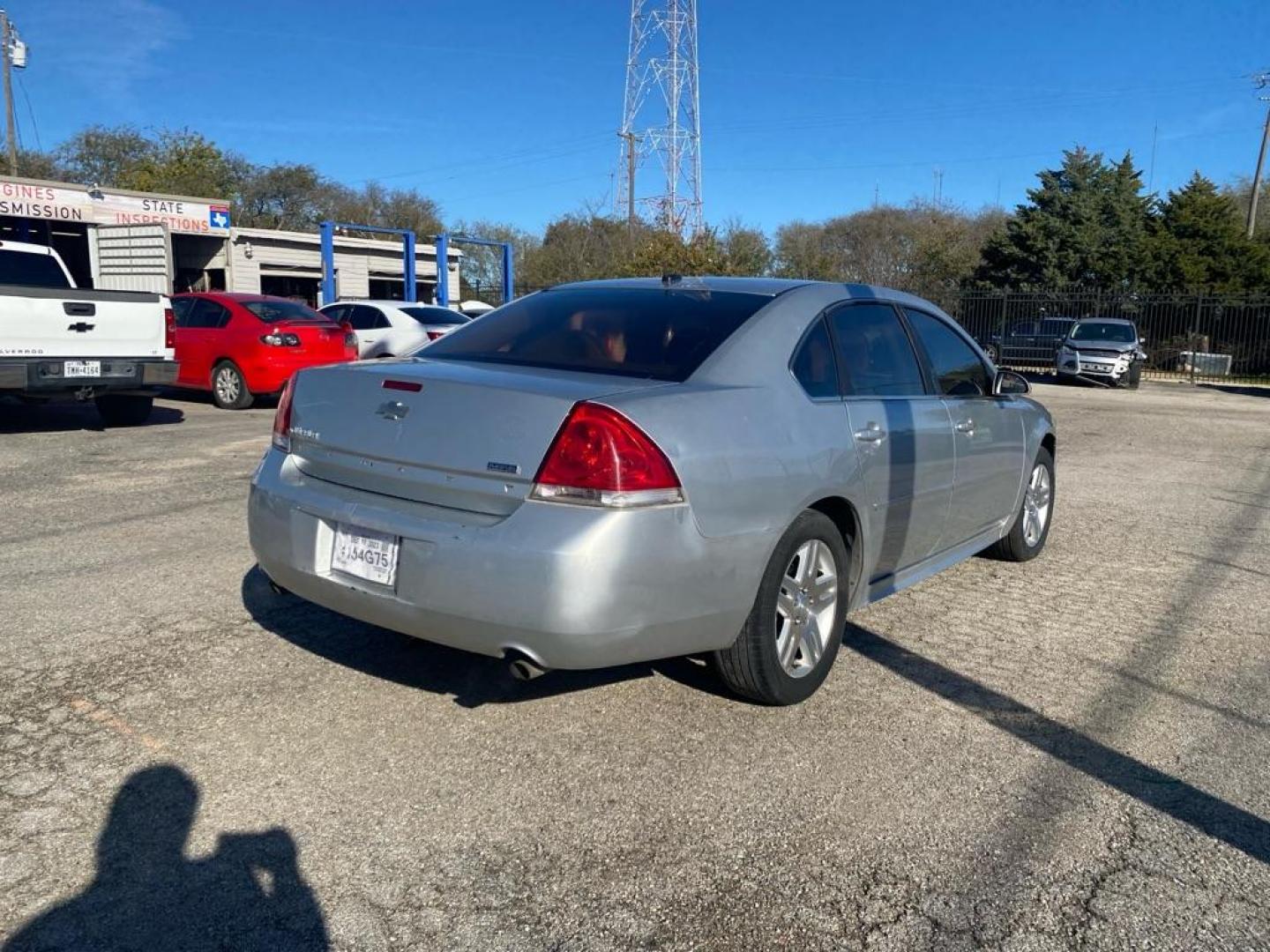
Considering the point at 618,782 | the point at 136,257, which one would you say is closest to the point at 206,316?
the point at 136,257

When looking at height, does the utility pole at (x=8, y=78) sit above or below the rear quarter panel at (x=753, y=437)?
above

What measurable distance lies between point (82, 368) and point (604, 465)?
8.34 meters

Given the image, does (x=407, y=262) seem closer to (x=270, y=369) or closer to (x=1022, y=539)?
(x=270, y=369)

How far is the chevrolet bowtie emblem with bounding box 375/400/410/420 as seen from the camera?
11.5ft

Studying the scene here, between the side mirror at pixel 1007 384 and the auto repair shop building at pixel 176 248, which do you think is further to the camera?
the auto repair shop building at pixel 176 248

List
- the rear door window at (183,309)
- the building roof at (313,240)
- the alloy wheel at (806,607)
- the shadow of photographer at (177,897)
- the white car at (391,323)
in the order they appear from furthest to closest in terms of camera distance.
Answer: the building roof at (313,240) → the white car at (391,323) → the rear door window at (183,309) → the alloy wheel at (806,607) → the shadow of photographer at (177,897)

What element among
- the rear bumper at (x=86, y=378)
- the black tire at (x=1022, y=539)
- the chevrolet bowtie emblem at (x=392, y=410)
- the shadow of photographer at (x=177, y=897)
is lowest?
the shadow of photographer at (x=177, y=897)

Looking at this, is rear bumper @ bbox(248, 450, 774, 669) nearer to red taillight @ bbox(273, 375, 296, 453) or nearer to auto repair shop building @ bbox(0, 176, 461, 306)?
red taillight @ bbox(273, 375, 296, 453)

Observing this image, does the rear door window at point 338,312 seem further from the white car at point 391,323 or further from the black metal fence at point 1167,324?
the black metal fence at point 1167,324

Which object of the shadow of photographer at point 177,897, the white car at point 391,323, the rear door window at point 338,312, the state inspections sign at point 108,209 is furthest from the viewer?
the state inspections sign at point 108,209

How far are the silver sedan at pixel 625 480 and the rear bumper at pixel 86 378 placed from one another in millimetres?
6649

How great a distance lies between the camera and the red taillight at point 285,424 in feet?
12.9

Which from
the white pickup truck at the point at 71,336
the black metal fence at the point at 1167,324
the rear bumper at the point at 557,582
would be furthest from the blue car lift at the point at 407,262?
the rear bumper at the point at 557,582

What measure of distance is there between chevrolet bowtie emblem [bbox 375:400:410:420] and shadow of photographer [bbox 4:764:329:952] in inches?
52.6
